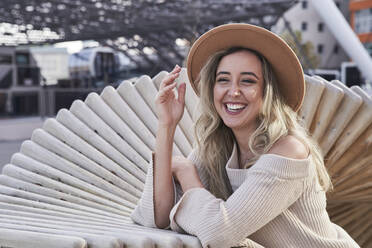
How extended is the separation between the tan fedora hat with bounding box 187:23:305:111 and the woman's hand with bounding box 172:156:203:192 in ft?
1.42

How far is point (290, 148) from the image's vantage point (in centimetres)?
184

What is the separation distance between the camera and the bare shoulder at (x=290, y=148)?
5.99ft

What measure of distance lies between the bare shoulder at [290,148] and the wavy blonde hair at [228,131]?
0.7 inches

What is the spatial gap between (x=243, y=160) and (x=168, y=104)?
14.2 inches

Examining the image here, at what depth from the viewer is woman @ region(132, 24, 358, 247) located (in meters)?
1.74

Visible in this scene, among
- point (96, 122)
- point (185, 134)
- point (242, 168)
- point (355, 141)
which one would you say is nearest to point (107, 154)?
point (96, 122)

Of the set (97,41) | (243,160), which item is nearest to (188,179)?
(243,160)

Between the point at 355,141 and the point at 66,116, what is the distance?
5.60 feet

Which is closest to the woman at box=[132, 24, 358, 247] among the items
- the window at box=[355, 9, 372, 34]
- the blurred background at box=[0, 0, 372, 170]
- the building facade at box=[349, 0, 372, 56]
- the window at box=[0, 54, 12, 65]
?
the blurred background at box=[0, 0, 372, 170]

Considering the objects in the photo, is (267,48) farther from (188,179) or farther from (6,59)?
(6,59)

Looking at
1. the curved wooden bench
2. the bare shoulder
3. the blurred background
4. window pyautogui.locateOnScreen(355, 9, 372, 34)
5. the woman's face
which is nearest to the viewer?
the bare shoulder

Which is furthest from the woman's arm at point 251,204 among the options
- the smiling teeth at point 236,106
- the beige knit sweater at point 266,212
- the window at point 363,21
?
the window at point 363,21

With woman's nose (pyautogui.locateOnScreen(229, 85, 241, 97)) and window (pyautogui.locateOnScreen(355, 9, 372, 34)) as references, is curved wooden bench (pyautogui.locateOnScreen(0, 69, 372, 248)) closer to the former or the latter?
woman's nose (pyautogui.locateOnScreen(229, 85, 241, 97))

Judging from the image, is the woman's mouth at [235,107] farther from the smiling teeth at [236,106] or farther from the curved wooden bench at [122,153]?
the curved wooden bench at [122,153]
